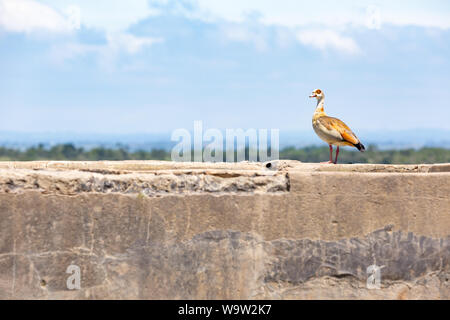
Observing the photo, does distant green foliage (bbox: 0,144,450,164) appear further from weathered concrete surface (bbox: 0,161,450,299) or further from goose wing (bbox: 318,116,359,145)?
weathered concrete surface (bbox: 0,161,450,299)

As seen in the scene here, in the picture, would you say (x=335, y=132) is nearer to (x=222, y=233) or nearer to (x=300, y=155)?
(x=222, y=233)

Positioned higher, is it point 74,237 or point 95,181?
point 95,181

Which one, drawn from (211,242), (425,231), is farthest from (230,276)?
(425,231)

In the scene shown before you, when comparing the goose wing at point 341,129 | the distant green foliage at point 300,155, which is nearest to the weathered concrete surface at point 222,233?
the goose wing at point 341,129

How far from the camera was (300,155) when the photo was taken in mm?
51281

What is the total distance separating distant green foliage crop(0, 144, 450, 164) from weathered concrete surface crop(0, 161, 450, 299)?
33930 millimetres

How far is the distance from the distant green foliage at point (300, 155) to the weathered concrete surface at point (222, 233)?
33930 millimetres

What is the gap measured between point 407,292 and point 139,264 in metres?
1.54

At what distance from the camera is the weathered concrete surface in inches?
149

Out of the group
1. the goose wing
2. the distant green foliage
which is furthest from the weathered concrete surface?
the distant green foliage

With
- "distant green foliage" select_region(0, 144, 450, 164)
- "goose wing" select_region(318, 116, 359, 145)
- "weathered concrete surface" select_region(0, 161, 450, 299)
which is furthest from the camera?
"distant green foliage" select_region(0, 144, 450, 164)
